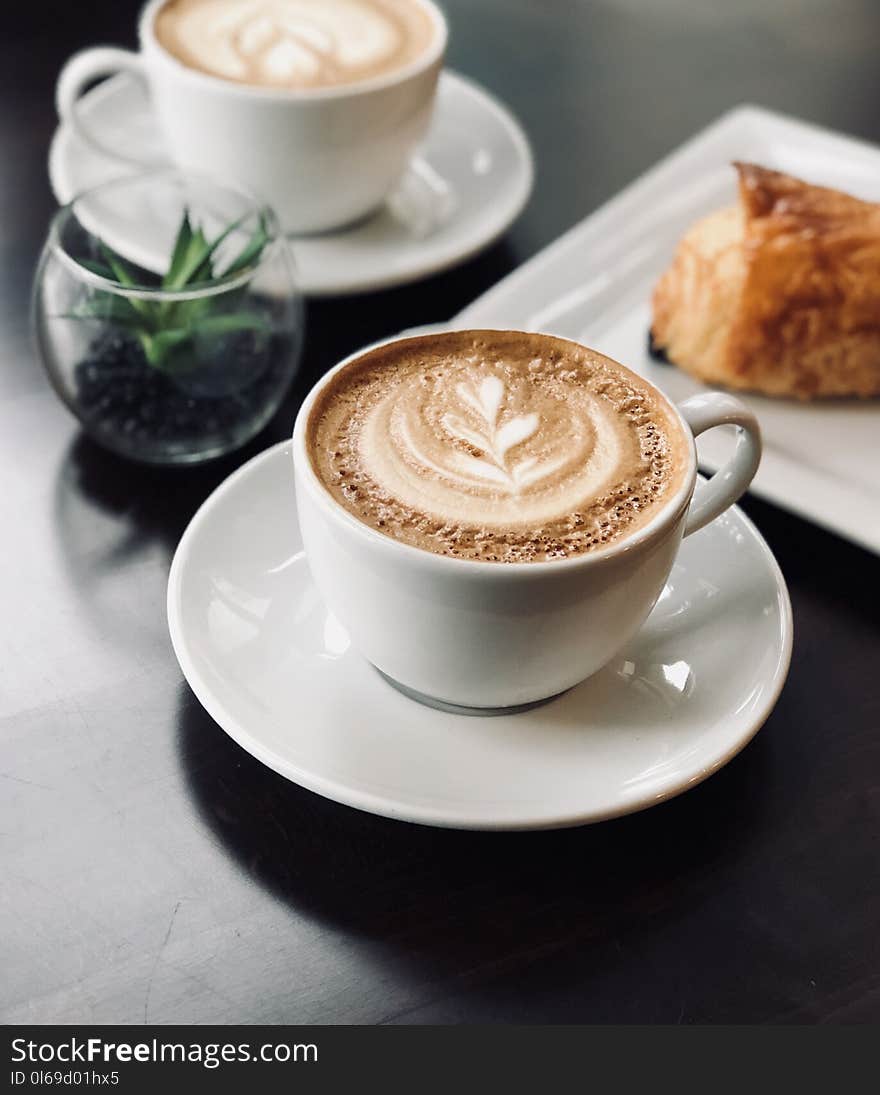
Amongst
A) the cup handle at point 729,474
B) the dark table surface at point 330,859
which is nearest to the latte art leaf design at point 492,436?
the cup handle at point 729,474

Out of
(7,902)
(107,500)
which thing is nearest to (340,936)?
(7,902)

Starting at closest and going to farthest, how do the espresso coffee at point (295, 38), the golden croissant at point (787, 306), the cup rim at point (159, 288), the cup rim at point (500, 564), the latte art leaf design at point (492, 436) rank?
the cup rim at point (500, 564) → the latte art leaf design at point (492, 436) → the cup rim at point (159, 288) → the golden croissant at point (787, 306) → the espresso coffee at point (295, 38)

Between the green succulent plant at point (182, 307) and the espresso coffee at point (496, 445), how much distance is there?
0.81ft

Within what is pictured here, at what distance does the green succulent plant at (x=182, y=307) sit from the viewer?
112 centimetres

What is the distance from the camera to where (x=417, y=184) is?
1579 mm

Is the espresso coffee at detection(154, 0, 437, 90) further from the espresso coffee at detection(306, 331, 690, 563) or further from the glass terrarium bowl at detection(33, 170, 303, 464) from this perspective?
the espresso coffee at detection(306, 331, 690, 563)

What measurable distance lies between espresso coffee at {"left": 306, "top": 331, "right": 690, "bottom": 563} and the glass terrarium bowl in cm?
25

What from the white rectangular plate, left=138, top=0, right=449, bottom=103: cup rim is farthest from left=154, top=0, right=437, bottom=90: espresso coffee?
the white rectangular plate

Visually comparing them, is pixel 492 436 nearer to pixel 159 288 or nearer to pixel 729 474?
pixel 729 474

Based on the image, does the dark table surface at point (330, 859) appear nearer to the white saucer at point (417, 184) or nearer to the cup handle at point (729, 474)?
the cup handle at point (729, 474)

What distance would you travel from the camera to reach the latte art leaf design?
2.92 ft

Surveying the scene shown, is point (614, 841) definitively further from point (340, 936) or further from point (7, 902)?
point (7, 902)

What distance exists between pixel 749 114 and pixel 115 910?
1.34 meters

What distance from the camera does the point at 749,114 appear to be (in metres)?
1.69
